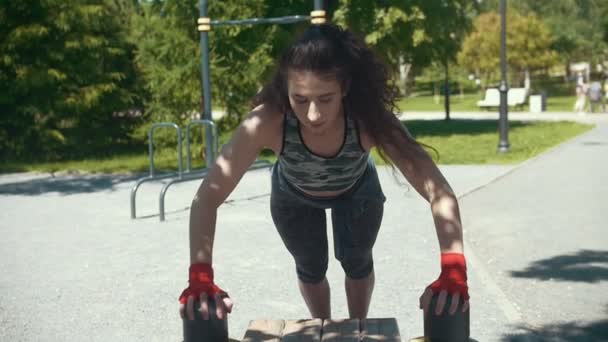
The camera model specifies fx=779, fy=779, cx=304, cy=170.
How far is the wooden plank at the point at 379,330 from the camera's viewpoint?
235cm

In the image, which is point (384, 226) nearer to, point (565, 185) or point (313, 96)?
point (565, 185)

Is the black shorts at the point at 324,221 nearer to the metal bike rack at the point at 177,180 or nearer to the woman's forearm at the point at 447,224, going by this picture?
the woman's forearm at the point at 447,224

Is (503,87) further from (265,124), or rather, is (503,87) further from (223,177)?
(223,177)

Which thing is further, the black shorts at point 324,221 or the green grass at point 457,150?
the green grass at point 457,150

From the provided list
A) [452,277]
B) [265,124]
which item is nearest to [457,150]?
[265,124]

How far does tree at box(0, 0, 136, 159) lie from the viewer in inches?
637

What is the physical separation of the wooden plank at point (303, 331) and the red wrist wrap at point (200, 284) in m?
0.37

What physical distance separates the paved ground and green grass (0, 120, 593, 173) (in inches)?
130

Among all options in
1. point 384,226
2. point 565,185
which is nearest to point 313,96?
point 384,226

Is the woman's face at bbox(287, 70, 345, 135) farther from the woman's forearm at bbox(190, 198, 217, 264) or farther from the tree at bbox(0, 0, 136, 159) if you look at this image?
the tree at bbox(0, 0, 136, 159)

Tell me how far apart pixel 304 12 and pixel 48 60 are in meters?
6.17

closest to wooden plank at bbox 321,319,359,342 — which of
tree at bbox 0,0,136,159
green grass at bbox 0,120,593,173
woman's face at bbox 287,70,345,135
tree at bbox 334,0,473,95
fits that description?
→ woman's face at bbox 287,70,345,135

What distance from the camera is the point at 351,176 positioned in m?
2.88

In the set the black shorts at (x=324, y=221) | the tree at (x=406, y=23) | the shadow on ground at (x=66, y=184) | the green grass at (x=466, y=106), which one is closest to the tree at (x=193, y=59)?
the shadow on ground at (x=66, y=184)
